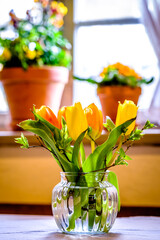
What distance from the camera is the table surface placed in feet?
2.08

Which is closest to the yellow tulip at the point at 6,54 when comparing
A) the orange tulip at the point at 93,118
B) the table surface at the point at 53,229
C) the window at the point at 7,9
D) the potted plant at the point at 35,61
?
the potted plant at the point at 35,61

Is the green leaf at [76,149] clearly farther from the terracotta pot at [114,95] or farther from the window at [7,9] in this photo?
the window at [7,9]

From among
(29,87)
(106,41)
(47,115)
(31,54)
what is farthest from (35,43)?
(47,115)

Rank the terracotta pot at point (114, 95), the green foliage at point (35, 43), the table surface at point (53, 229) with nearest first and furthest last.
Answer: the table surface at point (53, 229), the terracotta pot at point (114, 95), the green foliage at point (35, 43)

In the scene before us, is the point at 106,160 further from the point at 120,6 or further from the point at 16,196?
the point at 120,6

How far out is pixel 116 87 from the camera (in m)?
1.37

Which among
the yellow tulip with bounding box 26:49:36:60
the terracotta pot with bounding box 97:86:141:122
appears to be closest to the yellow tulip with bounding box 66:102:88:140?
the terracotta pot with bounding box 97:86:141:122

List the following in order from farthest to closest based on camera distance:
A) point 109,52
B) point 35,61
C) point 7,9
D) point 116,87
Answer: point 7,9 < point 109,52 < point 35,61 < point 116,87

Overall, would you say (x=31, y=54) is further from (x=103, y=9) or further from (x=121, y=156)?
(x=121, y=156)

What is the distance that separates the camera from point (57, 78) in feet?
4.76

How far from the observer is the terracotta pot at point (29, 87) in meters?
1.42

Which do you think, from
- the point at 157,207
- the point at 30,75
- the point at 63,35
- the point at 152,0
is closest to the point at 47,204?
the point at 157,207

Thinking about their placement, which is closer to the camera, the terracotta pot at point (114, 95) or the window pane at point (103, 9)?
the terracotta pot at point (114, 95)

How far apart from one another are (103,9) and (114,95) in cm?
50
